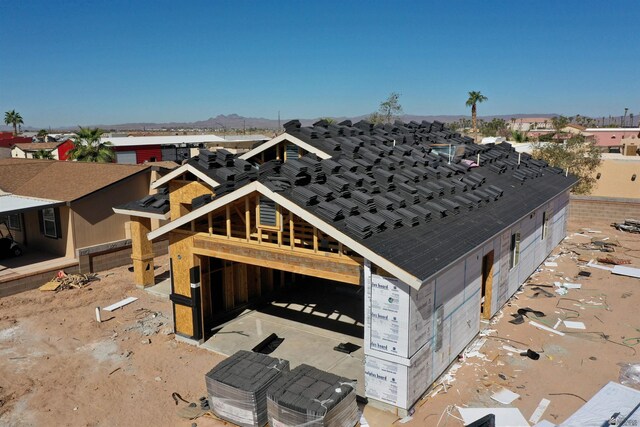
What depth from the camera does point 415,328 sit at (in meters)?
10.0

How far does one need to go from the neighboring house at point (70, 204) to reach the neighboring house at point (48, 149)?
33.4 meters

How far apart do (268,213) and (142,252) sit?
9.58 m

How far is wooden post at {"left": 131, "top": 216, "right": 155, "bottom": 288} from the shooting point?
18875 mm

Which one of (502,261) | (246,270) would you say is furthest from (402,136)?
(246,270)

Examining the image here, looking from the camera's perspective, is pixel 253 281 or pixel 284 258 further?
pixel 253 281

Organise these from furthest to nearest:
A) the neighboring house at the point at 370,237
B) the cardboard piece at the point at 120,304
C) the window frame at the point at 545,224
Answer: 1. the window frame at the point at 545,224
2. the cardboard piece at the point at 120,304
3. the neighboring house at the point at 370,237

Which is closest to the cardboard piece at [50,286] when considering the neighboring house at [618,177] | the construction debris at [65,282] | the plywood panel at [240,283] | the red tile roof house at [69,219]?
the construction debris at [65,282]

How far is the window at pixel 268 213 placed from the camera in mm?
11487

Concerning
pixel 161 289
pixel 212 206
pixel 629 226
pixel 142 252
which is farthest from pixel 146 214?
pixel 629 226

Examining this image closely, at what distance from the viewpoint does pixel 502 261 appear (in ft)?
50.2

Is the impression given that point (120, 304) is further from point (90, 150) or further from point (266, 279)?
point (90, 150)

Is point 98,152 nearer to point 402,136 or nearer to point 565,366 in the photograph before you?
point 402,136

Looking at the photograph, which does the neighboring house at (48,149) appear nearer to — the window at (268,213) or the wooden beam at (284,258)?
the wooden beam at (284,258)

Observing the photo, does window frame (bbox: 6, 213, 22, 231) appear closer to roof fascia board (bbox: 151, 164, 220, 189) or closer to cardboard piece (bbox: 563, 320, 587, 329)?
roof fascia board (bbox: 151, 164, 220, 189)
